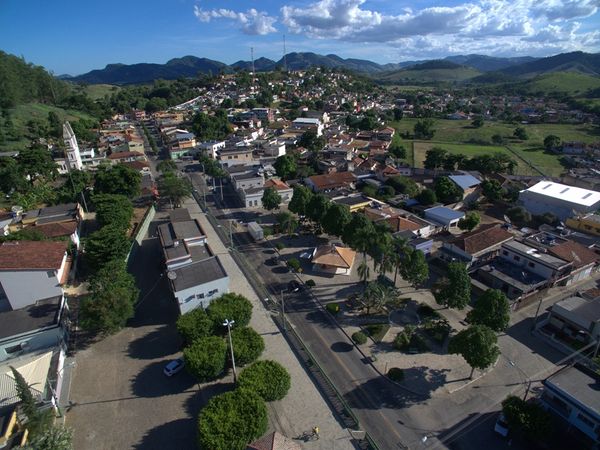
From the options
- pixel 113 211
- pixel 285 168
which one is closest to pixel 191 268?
pixel 113 211

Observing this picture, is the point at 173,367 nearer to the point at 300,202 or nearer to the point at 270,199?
the point at 300,202

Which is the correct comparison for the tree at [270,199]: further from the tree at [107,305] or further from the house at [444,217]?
the tree at [107,305]

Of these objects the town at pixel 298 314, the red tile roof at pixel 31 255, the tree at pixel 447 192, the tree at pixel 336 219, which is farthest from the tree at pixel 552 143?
the red tile roof at pixel 31 255

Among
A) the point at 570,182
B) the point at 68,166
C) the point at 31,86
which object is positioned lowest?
the point at 570,182

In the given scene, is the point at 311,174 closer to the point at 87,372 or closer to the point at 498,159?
the point at 498,159

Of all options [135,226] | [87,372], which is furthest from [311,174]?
[87,372]

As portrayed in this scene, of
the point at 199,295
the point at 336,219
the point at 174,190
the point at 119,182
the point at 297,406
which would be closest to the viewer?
the point at 297,406
